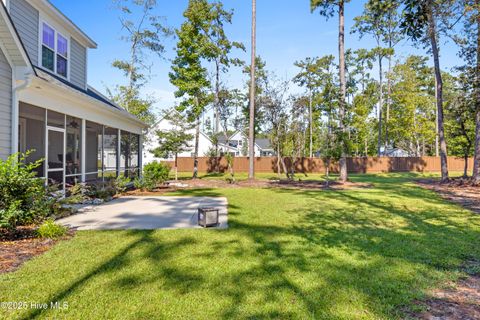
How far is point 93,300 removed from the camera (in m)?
2.63

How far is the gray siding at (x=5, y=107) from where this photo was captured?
527 centimetres

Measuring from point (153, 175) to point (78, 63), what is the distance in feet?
15.5

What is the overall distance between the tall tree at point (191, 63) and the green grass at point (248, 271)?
45.8 ft

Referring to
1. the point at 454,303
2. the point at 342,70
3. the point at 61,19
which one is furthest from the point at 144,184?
the point at 342,70

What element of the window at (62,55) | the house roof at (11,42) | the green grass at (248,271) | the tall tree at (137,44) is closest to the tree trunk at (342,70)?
the green grass at (248,271)

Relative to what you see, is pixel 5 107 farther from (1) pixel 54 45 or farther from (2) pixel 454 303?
(2) pixel 454 303

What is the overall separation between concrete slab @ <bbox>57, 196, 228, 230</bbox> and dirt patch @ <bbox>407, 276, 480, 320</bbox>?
140 inches

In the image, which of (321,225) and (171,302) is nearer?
(171,302)

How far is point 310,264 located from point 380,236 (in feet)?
6.82

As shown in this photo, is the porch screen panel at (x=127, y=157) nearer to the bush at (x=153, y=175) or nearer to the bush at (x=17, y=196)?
the bush at (x=153, y=175)

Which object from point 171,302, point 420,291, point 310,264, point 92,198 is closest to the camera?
point 171,302

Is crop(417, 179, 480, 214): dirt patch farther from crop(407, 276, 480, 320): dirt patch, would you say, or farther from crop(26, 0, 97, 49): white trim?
crop(26, 0, 97, 49): white trim

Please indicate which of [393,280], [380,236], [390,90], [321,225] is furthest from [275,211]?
[390,90]

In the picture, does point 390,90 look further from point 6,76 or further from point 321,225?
point 6,76
